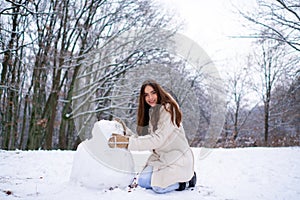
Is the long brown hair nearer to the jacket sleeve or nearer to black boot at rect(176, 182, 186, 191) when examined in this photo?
the jacket sleeve

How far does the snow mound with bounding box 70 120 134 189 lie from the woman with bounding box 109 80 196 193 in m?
0.14

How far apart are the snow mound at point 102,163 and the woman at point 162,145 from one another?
0.45ft

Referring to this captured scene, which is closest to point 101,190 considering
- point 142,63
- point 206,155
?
point 206,155

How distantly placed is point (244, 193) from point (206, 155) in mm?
3170

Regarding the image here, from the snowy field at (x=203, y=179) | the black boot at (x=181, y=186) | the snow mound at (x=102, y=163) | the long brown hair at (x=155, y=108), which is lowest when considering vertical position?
the snowy field at (x=203, y=179)

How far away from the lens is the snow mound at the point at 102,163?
9.30 feet

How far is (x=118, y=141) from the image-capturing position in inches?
110

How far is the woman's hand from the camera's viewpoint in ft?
9.20

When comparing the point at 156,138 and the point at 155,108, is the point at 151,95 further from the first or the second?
the point at 156,138

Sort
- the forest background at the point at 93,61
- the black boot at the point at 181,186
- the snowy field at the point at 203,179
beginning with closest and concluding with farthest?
the snowy field at the point at 203,179
the black boot at the point at 181,186
the forest background at the point at 93,61

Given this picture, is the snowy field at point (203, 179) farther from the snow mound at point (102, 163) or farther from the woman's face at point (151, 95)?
the woman's face at point (151, 95)

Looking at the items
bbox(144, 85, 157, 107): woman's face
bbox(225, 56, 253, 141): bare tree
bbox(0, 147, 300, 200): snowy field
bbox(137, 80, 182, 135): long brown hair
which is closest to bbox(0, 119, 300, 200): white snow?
bbox(0, 147, 300, 200): snowy field

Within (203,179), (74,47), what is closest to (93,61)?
(74,47)

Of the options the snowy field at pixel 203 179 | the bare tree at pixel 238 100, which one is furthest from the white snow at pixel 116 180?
the bare tree at pixel 238 100
